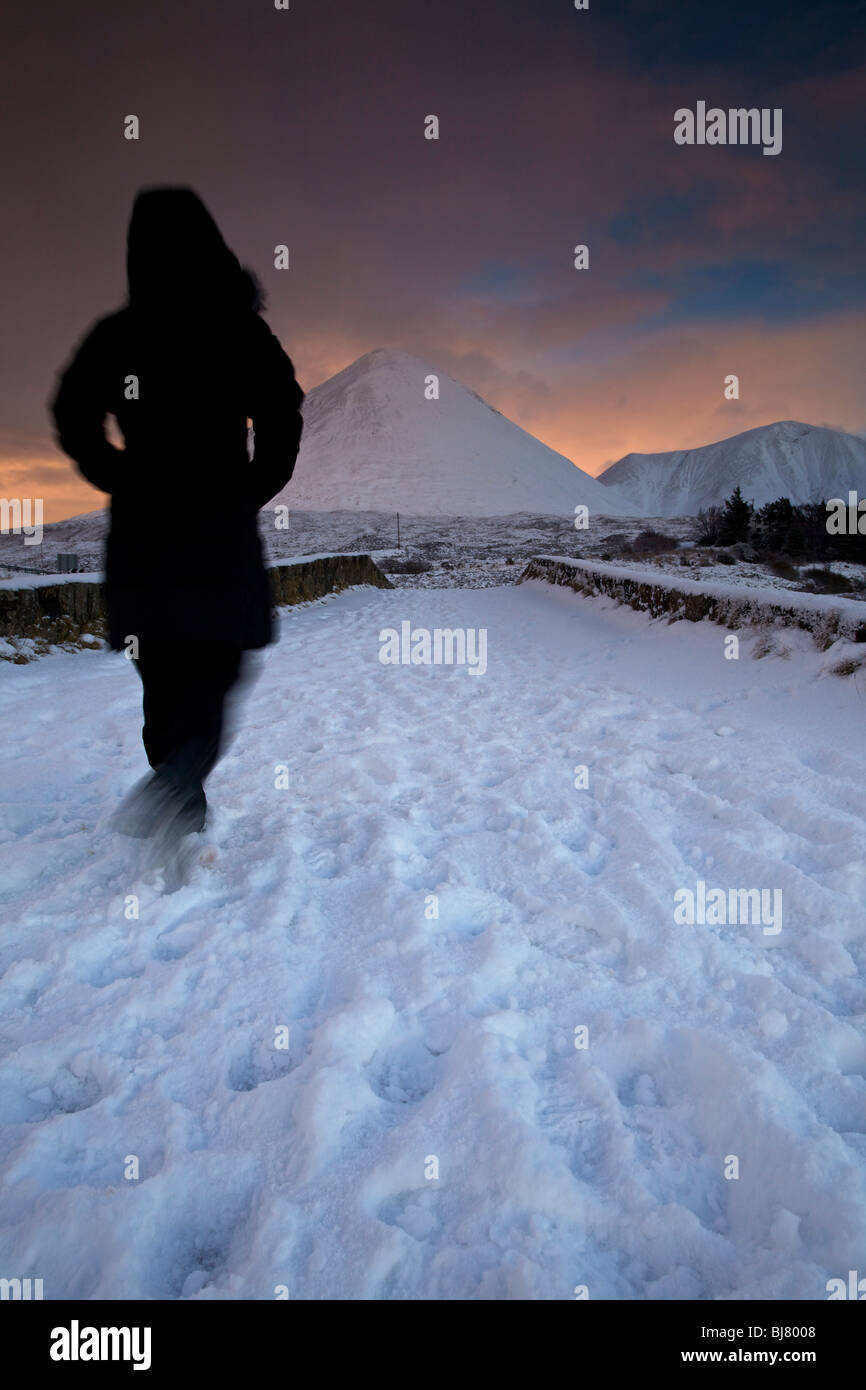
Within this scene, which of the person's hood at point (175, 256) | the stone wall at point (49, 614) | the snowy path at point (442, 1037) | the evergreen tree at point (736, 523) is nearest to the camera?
the snowy path at point (442, 1037)

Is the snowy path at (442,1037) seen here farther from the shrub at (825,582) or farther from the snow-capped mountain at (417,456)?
the snow-capped mountain at (417,456)

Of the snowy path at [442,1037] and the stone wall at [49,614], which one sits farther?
the stone wall at [49,614]

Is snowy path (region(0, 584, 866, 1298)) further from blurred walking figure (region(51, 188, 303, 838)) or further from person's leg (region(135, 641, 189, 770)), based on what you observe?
blurred walking figure (region(51, 188, 303, 838))

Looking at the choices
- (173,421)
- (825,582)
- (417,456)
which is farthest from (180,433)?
(417,456)

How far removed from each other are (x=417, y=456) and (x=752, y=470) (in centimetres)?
9857

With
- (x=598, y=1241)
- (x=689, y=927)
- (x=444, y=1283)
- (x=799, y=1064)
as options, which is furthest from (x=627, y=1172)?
(x=689, y=927)

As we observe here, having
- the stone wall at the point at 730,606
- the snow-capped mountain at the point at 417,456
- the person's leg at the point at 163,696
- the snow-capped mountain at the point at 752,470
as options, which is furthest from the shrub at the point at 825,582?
the snow-capped mountain at the point at 752,470

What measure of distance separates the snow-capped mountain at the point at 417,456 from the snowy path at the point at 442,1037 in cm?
7509

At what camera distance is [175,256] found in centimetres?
193

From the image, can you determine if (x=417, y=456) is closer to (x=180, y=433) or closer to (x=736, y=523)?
(x=736, y=523)

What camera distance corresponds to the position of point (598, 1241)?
3.41 ft

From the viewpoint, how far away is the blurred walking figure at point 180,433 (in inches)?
76.4
